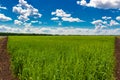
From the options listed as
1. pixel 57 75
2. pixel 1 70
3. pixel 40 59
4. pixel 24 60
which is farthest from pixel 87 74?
pixel 1 70

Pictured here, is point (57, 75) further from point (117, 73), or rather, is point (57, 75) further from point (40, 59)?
point (117, 73)

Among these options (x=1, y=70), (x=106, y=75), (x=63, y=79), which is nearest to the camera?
(x=63, y=79)

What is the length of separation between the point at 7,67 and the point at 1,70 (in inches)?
42.7

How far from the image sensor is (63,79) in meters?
8.45

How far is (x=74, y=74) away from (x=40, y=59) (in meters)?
3.16

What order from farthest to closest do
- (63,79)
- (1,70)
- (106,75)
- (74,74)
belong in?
(1,70) < (106,75) < (74,74) < (63,79)

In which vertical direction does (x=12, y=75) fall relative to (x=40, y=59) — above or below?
below

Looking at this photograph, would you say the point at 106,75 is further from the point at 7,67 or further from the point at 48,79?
the point at 7,67

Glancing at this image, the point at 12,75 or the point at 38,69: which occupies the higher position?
the point at 38,69

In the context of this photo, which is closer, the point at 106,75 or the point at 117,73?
the point at 106,75

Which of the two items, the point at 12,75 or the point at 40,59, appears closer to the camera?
the point at 40,59

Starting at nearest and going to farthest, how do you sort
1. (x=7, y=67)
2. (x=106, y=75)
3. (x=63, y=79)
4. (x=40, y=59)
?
(x=63, y=79)
(x=106, y=75)
(x=40, y=59)
(x=7, y=67)

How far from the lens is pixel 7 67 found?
15.7m

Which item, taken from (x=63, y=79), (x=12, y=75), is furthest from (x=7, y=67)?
(x=63, y=79)
